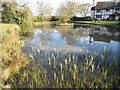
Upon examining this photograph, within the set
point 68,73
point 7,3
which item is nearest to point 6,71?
point 68,73

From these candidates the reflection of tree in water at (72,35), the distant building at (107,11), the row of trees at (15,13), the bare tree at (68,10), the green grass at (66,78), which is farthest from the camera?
the bare tree at (68,10)

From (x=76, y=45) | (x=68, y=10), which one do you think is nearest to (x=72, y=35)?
(x=76, y=45)

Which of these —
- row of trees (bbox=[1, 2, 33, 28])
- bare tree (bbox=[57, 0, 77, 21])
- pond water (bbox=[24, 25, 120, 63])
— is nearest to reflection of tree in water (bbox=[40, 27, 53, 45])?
pond water (bbox=[24, 25, 120, 63])

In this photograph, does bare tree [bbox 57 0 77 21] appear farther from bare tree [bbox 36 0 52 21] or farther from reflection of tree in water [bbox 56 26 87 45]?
reflection of tree in water [bbox 56 26 87 45]

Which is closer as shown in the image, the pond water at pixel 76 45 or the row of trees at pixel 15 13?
the pond water at pixel 76 45

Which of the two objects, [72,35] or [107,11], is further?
[107,11]

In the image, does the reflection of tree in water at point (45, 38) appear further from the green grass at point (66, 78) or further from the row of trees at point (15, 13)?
the green grass at point (66, 78)

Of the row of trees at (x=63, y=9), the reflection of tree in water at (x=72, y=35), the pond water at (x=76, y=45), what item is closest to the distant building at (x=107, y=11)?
the row of trees at (x=63, y=9)

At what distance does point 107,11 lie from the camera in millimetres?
45188

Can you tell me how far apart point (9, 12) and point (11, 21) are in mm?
1269

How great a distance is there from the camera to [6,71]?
5.65 m

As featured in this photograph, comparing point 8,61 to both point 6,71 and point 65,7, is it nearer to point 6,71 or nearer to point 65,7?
point 6,71

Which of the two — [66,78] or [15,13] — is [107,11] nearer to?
[15,13]

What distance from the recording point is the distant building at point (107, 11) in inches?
1653
